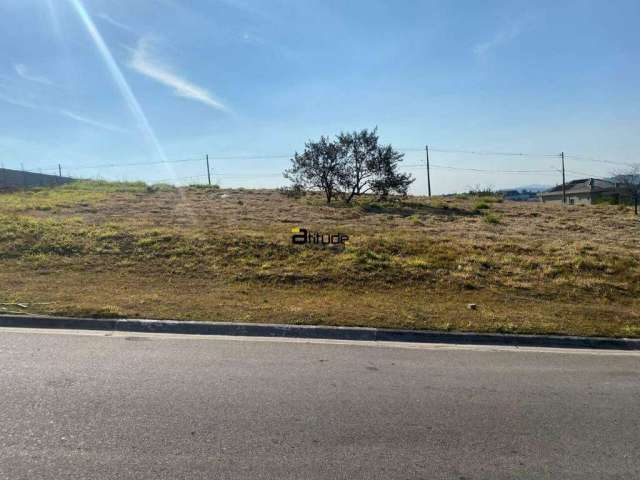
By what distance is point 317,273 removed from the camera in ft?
28.7

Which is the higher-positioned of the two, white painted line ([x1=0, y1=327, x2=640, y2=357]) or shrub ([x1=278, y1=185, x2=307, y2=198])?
shrub ([x1=278, y1=185, x2=307, y2=198])

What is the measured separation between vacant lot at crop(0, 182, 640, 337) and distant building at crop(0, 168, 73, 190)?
14.2 m

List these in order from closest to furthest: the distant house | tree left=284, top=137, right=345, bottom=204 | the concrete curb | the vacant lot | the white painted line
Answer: the white painted line → the concrete curb → the vacant lot → tree left=284, top=137, right=345, bottom=204 → the distant house

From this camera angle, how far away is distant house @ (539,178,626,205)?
48.8 metres

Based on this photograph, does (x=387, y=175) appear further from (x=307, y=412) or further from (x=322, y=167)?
(x=307, y=412)

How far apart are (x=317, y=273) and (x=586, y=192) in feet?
204

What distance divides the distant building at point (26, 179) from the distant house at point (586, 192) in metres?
47.4

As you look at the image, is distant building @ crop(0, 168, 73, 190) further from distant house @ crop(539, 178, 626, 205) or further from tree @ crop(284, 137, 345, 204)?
distant house @ crop(539, 178, 626, 205)

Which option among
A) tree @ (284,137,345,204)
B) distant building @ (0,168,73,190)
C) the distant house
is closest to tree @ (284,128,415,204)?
tree @ (284,137,345,204)

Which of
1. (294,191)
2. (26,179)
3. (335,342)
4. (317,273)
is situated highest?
(26,179)

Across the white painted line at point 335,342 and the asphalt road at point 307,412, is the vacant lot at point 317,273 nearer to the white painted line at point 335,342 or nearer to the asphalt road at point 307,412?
the white painted line at point 335,342

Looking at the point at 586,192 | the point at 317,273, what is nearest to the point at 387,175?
the point at 317,273

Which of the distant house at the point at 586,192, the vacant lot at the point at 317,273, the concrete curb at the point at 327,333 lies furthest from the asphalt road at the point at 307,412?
the distant house at the point at 586,192

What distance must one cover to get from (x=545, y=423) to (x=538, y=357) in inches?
72.3
